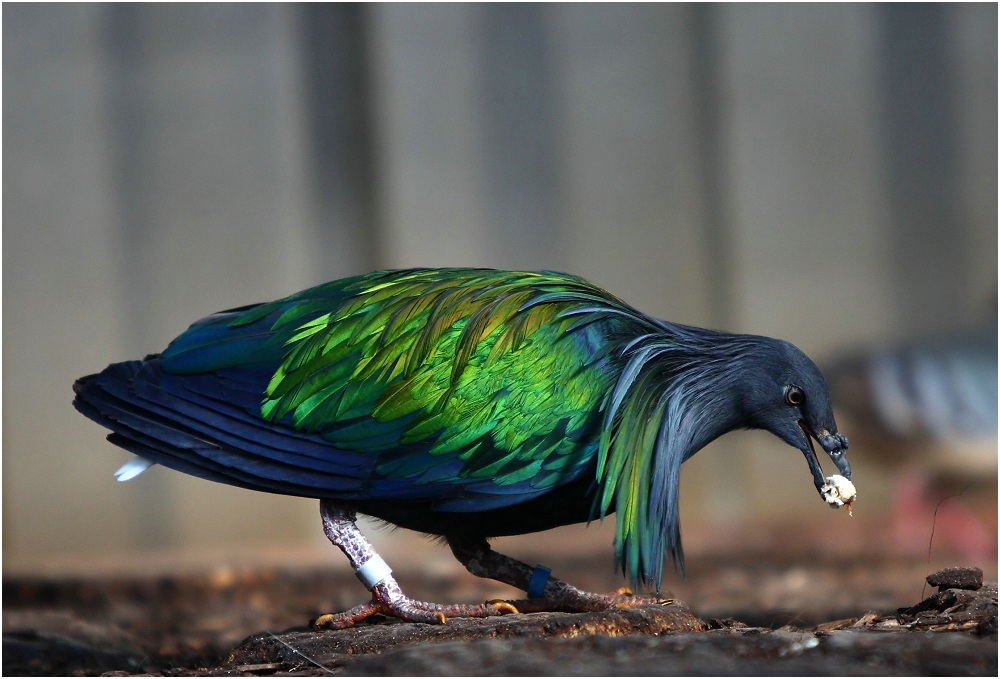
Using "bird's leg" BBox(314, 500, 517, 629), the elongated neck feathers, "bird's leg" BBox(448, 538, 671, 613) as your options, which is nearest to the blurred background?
"bird's leg" BBox(448, 538, 671, 613)

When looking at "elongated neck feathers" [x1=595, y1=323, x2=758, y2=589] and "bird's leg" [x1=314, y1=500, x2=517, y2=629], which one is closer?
"elongated neck feathers" [x1=595, y1=323, x2=758, y2=589]

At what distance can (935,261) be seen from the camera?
6625 millimetres

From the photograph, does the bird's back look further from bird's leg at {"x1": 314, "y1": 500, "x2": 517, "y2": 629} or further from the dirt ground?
the dirt ground

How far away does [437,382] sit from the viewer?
2.61 meters

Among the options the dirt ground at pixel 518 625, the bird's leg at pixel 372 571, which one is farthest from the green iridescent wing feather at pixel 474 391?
the dirt ground at pixel 518 625

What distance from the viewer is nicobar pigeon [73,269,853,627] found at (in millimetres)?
2562

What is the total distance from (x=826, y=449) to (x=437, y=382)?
107 centimetres

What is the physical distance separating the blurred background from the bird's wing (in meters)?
4.13

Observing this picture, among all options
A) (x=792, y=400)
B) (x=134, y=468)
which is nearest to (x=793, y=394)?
(x=792, y=400)

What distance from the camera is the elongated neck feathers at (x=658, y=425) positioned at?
251 cm

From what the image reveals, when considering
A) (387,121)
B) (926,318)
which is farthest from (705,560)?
(387,121)

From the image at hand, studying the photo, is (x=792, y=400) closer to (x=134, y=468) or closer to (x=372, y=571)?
(x=372, y=571)

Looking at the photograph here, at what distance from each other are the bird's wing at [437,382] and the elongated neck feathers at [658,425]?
78 millimetres

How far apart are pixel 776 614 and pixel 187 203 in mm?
5027
